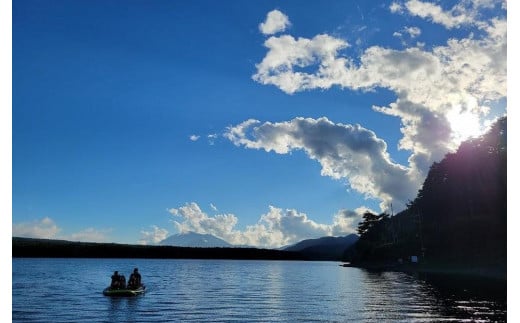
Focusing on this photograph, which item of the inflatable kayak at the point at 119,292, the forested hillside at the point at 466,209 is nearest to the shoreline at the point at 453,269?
the forested hillside at the point at 466,209

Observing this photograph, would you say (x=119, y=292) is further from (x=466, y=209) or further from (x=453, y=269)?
(x=466, y=209)

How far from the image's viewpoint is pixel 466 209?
110375 mm

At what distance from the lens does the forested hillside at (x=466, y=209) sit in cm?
9125

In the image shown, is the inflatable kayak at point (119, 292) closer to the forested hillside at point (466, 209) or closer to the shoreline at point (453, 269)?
the shoreline at point (453, 269)

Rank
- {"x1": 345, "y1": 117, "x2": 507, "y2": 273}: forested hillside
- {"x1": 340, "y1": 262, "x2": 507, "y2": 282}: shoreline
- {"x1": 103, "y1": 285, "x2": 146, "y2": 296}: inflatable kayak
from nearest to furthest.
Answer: {"x1": 103, "y1": 285, "x2": 146, "y2": 296}: inflatable kayak → {"x1": 340, "y1": 262, "x2": 507, "y2": 282}: shoreline → {"x1": 345, "y1": 117, "x2": 507, "y2": 273}: forested hillside

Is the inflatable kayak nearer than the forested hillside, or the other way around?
the inflatable kayak

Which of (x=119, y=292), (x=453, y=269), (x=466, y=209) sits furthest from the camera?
(x=466, y=209)

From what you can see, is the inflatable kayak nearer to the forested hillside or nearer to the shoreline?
the shoreline

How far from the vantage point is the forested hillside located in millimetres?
91250

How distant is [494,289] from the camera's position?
212 ft

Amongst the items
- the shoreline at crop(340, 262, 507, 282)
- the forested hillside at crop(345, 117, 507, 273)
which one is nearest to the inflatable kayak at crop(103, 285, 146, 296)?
the shoreline at crop(340, 262, 507, 282)

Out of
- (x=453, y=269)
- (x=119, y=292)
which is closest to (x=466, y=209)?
(x=453, y=269)

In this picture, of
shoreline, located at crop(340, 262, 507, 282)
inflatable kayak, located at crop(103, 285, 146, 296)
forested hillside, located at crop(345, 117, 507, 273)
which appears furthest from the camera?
forested hillside, located at crop(345, 117, 507, 273)
